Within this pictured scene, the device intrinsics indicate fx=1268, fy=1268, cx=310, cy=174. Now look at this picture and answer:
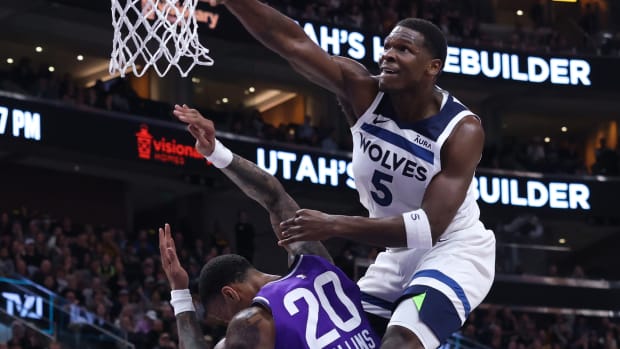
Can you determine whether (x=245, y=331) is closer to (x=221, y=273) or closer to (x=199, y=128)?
(x=221, y=273)

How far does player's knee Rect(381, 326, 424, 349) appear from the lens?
6473 mm

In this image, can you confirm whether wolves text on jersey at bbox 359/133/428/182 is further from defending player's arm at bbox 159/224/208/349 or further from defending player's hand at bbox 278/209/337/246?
defending player's arm at bbox 159/224/208/349

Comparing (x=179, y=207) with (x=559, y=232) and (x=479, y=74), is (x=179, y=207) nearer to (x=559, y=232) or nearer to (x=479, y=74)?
(x=479, y=74)

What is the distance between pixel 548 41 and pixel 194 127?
89.5 ft

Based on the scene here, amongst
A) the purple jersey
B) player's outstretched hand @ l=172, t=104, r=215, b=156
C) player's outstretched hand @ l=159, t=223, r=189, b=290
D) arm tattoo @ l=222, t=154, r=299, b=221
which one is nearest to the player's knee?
the purple jersey

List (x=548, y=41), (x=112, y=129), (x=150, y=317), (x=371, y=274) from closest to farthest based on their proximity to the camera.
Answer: (x=371, y=274) → (x=150, y=317) → (x=112, y=129) → (x=548, y=41)

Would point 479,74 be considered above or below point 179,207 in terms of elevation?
above

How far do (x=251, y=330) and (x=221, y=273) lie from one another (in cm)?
51

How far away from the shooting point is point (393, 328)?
6539 millimetres

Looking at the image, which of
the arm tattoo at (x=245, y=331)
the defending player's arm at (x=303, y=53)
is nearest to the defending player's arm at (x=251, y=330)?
the arm tattoo at (x=245, y=331)

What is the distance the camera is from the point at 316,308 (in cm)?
658

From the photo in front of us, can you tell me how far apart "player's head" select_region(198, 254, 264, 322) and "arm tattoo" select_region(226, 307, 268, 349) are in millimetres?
328

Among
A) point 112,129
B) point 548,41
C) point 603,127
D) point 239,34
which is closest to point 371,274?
point 112,129

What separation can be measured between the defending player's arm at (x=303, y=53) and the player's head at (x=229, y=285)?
42.4 inches
